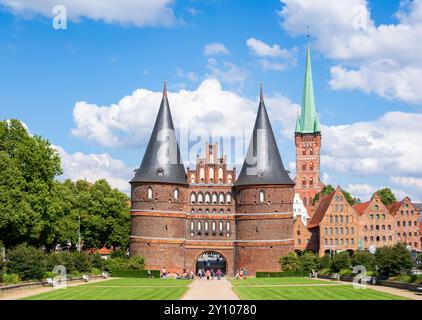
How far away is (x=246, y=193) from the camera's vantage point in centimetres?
7862

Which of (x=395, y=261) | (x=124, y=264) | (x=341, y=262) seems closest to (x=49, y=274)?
(x=124, y=264)

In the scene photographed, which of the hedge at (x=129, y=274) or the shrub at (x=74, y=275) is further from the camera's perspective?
the hedge at (x=129, y=274)

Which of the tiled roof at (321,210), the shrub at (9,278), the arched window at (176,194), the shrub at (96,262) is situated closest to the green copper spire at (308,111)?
the tiled roof at (321,210)

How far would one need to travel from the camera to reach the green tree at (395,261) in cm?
4762

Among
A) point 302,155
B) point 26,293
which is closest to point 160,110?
point 26,293

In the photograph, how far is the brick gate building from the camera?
76.8 meters

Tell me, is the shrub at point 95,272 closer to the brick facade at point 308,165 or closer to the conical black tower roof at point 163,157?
the conical black tower roof at point 163,157

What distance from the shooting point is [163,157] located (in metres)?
78.8

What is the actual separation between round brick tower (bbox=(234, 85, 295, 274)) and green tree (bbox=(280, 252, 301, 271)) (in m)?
1.30

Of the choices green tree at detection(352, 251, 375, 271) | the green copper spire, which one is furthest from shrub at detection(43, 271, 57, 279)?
the green copper spire

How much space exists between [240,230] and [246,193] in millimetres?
4684

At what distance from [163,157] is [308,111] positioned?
78591 mm

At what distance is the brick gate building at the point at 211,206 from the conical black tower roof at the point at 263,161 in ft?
0.40

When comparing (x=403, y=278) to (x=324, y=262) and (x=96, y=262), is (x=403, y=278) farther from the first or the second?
(x=96, y=262)
